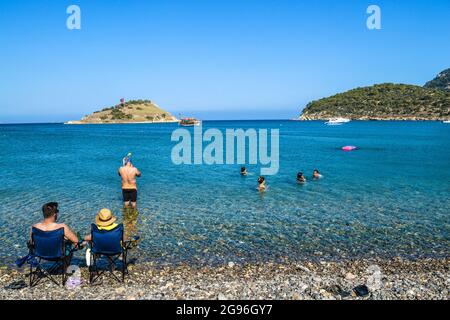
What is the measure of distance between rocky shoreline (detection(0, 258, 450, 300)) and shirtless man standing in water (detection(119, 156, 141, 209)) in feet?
20.8

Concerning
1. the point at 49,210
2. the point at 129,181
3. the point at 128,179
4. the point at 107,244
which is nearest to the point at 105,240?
the point at 107,244

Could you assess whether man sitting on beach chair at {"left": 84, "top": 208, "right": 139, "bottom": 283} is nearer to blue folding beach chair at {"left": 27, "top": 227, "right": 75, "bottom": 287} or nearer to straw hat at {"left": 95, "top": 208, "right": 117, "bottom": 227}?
straw hat at {"left": 95, "top": 208, "right": 117, "bottom": 227}

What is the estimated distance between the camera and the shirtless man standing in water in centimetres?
1644

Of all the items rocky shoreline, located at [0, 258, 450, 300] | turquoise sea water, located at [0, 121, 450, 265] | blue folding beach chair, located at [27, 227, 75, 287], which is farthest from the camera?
turquoise sea water, located at [0, 121, 450, 265]

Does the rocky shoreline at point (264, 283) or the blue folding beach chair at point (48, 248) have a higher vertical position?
the blue folding beach chair at point (48, 248)

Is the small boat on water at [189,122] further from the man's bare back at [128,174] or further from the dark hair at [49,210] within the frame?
the dark hair at [49,210]

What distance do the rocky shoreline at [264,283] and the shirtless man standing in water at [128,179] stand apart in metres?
6.34

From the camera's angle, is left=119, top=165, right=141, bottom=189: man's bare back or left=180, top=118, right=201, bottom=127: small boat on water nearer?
left=119, top=165, right=141, bottom=189: man's bare back

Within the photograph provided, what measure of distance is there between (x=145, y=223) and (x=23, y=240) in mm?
4469

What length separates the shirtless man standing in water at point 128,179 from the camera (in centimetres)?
1644

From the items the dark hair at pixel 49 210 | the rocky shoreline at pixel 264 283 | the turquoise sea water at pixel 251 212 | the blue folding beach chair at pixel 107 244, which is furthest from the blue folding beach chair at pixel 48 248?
the turquoise sea water at pixel 251 212

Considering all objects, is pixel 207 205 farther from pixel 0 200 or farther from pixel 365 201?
pixel 0 200

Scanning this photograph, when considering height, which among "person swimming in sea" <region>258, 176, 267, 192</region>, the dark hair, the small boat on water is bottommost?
"person swimming in sea" <region>258, 176, 267, 192</region>

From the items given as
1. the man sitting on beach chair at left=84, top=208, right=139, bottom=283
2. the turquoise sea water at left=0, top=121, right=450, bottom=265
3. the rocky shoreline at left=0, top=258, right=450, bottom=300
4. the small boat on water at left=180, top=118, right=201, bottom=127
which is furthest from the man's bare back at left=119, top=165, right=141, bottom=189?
the small boat on water at left=180, top=118, right=201, bottom=127
